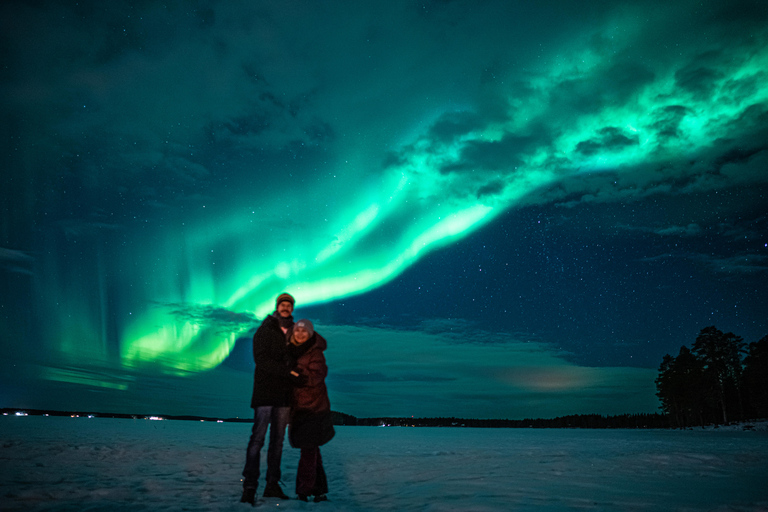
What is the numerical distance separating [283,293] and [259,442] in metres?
1.97

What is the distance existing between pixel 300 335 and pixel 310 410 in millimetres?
981

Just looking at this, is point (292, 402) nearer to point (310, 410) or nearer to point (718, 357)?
point (310, 410)

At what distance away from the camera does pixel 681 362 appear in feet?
200

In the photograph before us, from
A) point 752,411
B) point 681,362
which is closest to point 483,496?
point 681,362

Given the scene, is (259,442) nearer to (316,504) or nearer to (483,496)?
(316,504)

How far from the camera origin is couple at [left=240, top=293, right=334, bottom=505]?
548cm

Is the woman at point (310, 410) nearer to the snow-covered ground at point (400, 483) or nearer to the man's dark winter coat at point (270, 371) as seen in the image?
the man's dark winter coat at point (270, 371)

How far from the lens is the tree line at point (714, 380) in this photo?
49250 millimetres

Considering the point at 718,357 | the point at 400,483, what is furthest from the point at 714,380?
the point at 400,483

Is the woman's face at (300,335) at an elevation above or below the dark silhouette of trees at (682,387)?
above

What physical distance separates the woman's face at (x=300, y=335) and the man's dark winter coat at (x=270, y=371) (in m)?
0.18

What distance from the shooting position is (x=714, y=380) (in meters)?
54.1

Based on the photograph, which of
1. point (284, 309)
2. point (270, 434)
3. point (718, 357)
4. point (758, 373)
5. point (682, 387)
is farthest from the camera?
point (682, 387)

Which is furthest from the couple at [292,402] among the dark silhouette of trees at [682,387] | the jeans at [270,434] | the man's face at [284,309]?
the dark silhouette of trees at [682,387]
